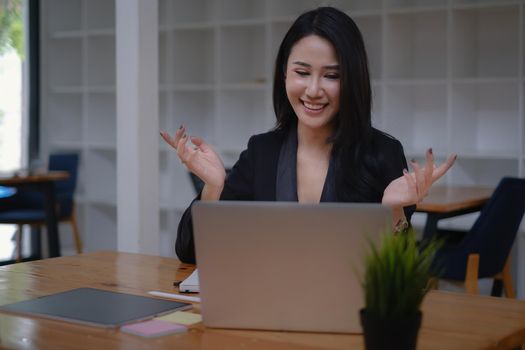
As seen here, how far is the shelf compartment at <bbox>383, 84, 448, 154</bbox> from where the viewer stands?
5.46m

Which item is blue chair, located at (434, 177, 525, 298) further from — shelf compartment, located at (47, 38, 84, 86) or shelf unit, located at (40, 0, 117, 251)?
shelf compartment, located at (47, 38, 84, 86)

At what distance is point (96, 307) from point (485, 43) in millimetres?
4108

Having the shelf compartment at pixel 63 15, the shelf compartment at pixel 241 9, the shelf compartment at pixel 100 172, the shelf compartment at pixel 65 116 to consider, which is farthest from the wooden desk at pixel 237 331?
the shelf compartment at pixel 63 15

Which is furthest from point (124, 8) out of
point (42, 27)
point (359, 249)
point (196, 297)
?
point (42, 27)

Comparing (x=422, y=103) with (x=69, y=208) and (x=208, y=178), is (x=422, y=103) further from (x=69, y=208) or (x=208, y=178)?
(x=208, y=178)

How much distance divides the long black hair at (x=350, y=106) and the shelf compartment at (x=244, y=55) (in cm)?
382

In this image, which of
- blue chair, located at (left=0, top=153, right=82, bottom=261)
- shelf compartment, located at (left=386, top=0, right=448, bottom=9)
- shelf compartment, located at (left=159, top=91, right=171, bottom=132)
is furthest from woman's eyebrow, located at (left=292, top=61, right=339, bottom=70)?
blue chair, located at (left=0, top=153, right=82, bottom=261)

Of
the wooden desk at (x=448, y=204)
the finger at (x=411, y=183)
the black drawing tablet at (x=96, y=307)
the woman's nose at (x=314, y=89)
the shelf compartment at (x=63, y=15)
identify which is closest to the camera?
the black drawing tablet at (x=96, y=307)

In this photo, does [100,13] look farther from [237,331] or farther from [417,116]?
[237,331]

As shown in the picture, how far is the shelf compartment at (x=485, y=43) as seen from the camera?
5.21 metres

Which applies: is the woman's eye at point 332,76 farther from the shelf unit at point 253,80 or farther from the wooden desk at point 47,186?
the wooden desk at point 47,186

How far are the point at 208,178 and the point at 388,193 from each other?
1.72 feet

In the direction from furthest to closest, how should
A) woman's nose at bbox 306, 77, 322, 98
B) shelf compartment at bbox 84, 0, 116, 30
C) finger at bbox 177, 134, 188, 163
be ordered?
shelf compartment at bbox 84, 0, 116, 30
woman's nose at bbox 306, 77, 322, 98
finger at bbox 177, 134, 188, 163

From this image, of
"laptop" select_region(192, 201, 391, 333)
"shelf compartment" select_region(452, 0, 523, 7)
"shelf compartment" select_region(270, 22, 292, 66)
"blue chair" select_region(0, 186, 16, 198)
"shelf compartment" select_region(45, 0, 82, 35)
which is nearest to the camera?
"laptop" select_region(192, 201, 391, 333)
